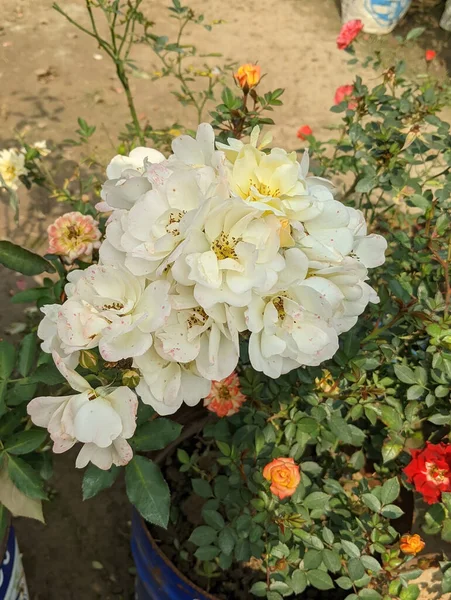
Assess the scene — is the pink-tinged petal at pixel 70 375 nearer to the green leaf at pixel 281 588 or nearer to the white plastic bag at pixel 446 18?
the green leaf at pixel 281 588

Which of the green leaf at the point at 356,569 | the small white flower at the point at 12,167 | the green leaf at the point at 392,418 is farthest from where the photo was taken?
the small white flower at the point at 12,167

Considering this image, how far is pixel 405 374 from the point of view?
100 cm

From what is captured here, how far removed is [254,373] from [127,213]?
59 cm

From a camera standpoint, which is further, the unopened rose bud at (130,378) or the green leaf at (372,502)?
the green leaf at (372,502)

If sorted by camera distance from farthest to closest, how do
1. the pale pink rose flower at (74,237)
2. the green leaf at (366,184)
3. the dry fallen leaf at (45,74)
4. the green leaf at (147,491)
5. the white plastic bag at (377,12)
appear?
the white plastic bag at (377,12)
the dry fallen leaf at (45,74)
the green leaf at (366,184)
the pale pink rose flower at (74,237)
the green leaf at (147,491)

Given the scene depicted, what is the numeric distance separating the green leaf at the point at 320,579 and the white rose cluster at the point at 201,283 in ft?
1.75

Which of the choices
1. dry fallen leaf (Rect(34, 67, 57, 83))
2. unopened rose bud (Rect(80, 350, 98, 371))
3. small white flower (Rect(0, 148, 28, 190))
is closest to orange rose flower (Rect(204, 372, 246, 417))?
unopened rose bud (Rect(80, 350, 98, 371))

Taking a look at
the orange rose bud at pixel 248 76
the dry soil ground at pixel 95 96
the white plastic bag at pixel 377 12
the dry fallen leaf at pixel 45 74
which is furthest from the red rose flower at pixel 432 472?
the white plastic bag at pixel 377 12

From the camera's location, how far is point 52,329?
712 mm

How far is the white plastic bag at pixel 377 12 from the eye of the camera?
4.16 meters

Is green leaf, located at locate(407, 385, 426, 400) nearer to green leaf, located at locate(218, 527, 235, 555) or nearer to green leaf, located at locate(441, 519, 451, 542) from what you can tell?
green leaf, located at locate(441, 519, 451, 542)

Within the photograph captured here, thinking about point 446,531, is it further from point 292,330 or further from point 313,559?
point 292,330

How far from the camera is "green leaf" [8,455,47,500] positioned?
2.99ft

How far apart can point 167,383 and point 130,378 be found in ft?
0.16
